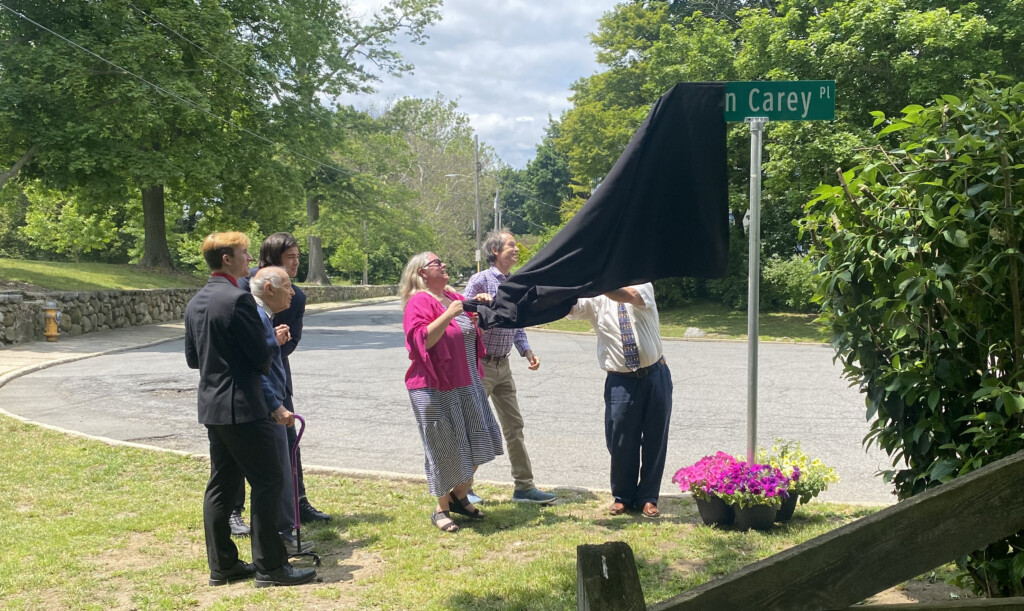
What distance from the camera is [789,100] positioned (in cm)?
485

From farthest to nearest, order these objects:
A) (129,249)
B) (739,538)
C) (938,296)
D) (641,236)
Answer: (129,249) → (739,538) → (641,236) → (938,296)

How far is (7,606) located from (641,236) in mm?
3835

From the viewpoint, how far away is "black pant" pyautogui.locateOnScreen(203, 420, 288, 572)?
4.64m

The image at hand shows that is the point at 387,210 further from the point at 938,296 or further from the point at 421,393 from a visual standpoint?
the point at 938,296

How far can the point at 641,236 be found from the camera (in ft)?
11.2

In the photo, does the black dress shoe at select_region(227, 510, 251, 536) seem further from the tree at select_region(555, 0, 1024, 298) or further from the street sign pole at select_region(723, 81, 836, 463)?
the tree at select_region(555, 0, 1024, 298)

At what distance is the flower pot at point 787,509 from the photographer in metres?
5.39

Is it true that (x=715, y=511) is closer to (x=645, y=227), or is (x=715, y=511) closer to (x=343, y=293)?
(x=645, y=227)

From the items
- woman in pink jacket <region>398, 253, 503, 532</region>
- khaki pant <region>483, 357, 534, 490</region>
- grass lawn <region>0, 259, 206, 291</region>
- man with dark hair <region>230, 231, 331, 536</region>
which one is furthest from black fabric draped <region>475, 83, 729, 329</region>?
grass lawn <region>0, 259, 206, 291</region>

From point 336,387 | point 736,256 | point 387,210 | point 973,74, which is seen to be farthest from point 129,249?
point 973,74

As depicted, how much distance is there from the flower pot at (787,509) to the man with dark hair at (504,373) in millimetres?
1706

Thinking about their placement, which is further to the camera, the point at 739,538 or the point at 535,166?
the point at 535,166

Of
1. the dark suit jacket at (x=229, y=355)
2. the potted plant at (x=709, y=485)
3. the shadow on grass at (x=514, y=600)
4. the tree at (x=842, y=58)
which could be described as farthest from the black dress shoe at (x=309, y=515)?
the tree at (x=842, y=58)

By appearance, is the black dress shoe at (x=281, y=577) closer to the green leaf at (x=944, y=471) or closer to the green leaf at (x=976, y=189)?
the green leaf at (x=944, y=471)
